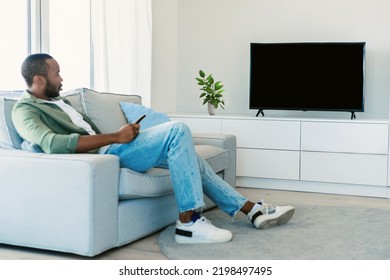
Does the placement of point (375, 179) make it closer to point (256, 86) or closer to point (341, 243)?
point (256, 86)

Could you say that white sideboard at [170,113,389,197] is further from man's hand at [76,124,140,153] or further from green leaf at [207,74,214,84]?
man's hand at [76,124,140,153]

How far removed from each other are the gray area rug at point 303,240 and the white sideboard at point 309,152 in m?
0.77

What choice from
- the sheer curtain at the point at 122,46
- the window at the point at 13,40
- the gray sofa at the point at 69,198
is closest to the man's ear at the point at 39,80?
the gray sofa at the point at 69,198

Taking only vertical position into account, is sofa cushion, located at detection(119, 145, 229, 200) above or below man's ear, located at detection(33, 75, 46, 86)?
below

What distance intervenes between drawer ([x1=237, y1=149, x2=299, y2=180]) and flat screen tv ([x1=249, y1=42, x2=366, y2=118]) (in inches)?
17.4

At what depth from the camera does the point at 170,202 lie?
3564 mm

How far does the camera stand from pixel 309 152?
4938mm

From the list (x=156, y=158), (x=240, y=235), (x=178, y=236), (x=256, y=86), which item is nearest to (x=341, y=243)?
(x=240, y=235)

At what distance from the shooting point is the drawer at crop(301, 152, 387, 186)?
4.73 m

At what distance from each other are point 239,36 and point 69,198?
3328 mm

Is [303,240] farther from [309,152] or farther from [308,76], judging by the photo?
[308,76]

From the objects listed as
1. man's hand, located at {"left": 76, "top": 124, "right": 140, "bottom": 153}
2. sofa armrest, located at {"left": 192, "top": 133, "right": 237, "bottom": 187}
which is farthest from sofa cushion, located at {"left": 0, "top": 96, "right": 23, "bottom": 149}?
sofa armrest, located at {"left": 192, "top": 133, "right": 237, "bottom": 187}

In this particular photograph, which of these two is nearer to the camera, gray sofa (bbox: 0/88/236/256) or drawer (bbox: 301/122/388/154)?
gray sofa (bbox: 0/88/236/256)
